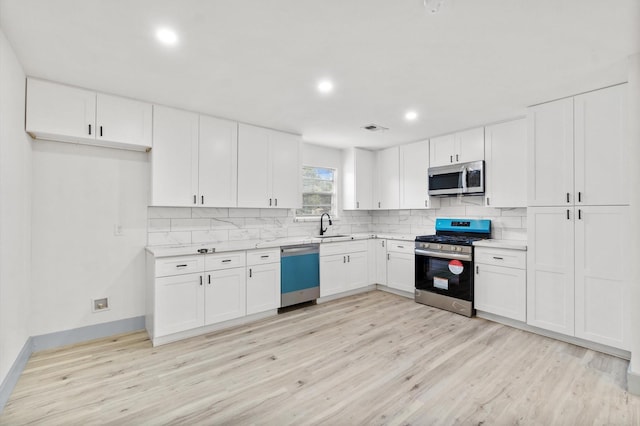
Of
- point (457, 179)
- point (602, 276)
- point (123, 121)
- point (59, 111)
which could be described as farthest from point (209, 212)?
point (602, 276)

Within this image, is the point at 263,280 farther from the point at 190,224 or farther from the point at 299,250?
the point at 190,224

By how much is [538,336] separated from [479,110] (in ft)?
8.25

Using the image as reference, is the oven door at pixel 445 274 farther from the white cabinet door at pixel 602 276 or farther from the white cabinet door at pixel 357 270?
the white cabinet door at pixel 602 276

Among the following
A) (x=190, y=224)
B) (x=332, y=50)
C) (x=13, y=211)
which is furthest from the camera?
(x=190, y=224)

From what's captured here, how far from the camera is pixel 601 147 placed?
280cm

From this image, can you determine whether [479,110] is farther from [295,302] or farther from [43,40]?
[43,40]

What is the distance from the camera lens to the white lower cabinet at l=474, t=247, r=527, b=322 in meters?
3.33

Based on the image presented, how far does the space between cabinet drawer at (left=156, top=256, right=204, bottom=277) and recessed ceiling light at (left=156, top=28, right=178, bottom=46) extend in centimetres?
192

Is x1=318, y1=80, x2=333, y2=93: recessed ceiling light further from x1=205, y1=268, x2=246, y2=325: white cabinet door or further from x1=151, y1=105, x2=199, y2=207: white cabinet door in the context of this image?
x1=205, y1=268, x2=246, y2=325: white cabinet door

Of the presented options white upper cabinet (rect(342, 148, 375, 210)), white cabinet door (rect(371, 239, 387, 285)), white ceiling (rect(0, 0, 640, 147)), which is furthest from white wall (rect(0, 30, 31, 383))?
white cabinet door (rect(371, 239, 387, 285))

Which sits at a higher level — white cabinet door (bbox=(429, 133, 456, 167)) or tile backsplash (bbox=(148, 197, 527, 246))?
white cabinet door (bbox=(429, 133, 456, 167))

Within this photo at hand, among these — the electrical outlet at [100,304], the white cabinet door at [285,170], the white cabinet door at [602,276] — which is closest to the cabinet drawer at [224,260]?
the white cabinet door at [285,170]

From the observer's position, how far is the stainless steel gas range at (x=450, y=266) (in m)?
3.78

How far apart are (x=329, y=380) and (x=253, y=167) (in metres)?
2.67
